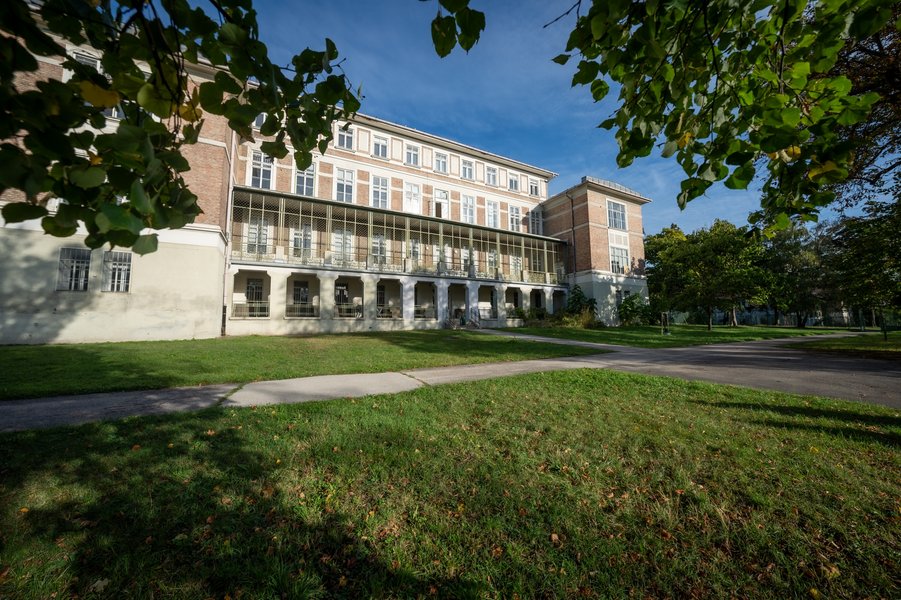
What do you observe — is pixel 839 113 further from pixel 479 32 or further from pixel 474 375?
pixel 474 375

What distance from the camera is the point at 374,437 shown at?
153 inches

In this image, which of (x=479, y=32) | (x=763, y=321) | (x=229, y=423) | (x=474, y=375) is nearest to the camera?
(x=479, y=32)

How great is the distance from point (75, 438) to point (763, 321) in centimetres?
7624

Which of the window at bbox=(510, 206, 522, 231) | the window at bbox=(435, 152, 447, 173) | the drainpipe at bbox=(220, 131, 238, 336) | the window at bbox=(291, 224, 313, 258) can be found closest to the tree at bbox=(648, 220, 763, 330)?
the window at bbox=(510, 206, 522, 231)

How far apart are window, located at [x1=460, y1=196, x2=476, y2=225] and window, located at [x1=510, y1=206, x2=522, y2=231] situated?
4.12 meters

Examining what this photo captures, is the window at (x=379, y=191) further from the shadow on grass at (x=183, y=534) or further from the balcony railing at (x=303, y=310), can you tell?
the shadow on grass at (x=183, y=534)

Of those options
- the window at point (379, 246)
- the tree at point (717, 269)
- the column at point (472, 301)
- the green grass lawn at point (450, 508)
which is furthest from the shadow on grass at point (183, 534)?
the tree at point (717, 269)

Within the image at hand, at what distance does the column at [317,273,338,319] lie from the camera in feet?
70.2

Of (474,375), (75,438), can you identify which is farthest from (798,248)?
(75,438)

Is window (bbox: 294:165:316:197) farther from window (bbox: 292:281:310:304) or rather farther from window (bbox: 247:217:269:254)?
window (bbox: 292:281:310:304)

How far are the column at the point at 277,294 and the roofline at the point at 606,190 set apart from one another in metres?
24.7

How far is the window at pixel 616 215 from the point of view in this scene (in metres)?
32.4

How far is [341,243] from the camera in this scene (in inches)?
979

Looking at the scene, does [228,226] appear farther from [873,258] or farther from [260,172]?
[873,258]
